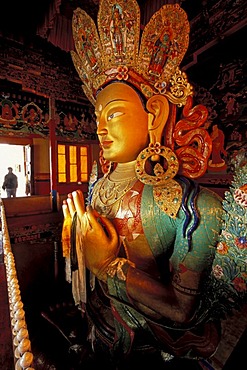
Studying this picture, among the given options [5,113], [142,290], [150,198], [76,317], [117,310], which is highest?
[5,113]

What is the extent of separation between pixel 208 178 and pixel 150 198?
9.39ft

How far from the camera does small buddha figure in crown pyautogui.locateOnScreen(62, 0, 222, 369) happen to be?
33.3 inches

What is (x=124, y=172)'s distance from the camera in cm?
115

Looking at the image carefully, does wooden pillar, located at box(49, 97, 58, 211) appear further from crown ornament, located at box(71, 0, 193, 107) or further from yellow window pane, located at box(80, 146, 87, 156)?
crown ornament, located at box(71, 0, 193, 107)

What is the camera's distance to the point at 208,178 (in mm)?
3500

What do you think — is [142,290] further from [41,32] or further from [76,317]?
[41,32]

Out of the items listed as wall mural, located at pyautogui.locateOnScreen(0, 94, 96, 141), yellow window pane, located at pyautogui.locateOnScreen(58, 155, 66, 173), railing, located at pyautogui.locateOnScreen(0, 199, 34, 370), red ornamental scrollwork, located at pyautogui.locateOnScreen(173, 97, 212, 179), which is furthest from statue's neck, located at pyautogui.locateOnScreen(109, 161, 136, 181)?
yellow window pane, located at pyautogui.locateOnScreen(58, 155, 66, 173)

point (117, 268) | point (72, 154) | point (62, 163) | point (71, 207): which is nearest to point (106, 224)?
point (117, 268)

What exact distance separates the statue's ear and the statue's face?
3cm

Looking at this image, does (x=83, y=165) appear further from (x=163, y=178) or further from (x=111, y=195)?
(x=163, y=178)

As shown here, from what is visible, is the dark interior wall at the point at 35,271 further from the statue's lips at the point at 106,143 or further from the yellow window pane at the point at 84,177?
the yellow window pane at the point at 84,177

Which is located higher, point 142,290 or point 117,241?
point 117,241

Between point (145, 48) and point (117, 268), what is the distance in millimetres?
1024

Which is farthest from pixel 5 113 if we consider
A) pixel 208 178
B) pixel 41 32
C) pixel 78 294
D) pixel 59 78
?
pixel 78 294
